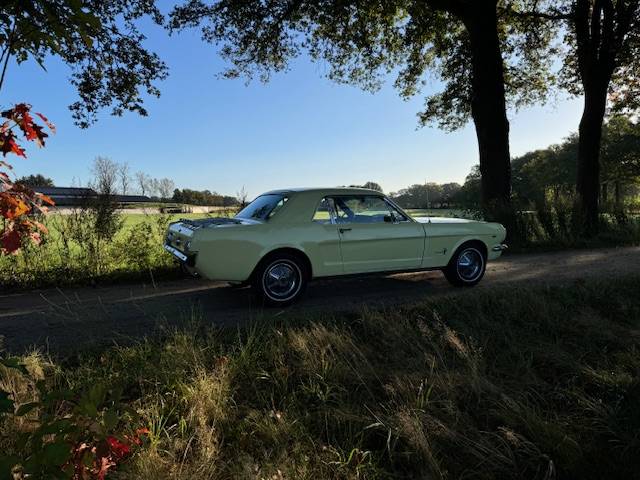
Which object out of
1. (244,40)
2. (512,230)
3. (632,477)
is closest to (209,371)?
(632,477)

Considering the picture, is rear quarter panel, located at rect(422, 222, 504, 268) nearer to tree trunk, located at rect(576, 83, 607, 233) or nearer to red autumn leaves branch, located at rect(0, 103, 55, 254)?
red autumn leaves branch, located at rect(0, 103, 55, 254)

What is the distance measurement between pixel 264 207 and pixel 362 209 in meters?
1.39

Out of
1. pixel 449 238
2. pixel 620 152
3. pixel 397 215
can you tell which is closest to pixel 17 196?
pixel 397 215

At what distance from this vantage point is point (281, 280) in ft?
20.0

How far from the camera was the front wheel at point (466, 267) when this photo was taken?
740 centimetres

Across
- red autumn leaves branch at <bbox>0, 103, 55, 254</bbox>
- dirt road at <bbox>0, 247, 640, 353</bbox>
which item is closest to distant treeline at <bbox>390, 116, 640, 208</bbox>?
dirt road at <bbox>0, 247, 640, 353</bbox>

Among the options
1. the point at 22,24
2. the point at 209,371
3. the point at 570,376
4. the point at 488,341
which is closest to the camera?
the point at 22,24

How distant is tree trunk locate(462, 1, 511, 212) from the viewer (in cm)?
1377

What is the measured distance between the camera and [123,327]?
16.8 feet

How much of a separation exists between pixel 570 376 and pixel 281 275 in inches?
136

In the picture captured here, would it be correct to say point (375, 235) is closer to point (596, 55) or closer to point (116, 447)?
point (116, 447)

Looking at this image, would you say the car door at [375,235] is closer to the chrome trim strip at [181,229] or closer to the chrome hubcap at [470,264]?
the chrome hubcap at [470,264]

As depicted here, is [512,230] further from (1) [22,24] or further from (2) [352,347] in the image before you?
(1) [22,24]

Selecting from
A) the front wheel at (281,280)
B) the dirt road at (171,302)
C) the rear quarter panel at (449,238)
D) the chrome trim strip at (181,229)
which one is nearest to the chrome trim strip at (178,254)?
the chrome trim strip at (181,229)
